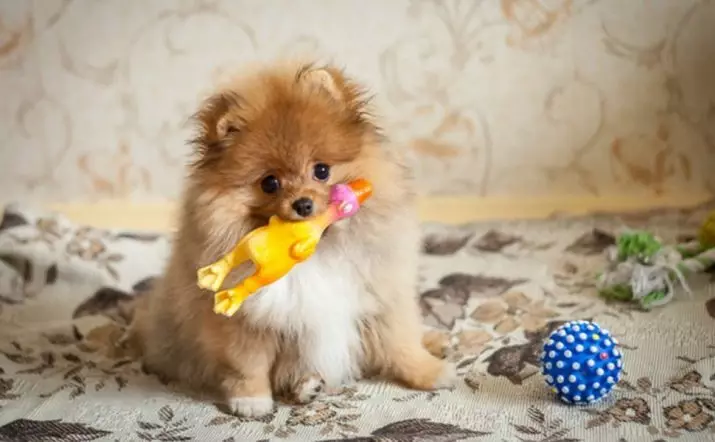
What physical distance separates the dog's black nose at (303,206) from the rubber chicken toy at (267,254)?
0.7 inches

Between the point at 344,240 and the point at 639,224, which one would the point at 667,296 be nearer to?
the point at 639,224

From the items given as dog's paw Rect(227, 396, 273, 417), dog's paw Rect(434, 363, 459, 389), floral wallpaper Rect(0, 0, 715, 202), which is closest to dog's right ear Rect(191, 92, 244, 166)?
dog's paw Rect(227, 396, 273, 417)

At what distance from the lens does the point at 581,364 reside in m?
1.54

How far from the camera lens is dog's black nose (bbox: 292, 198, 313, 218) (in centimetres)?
150

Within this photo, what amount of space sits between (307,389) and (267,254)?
1.10ft

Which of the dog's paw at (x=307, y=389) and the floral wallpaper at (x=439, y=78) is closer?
the dog's paw at (x=307, y=389)

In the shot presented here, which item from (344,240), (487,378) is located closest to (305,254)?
(344,240)

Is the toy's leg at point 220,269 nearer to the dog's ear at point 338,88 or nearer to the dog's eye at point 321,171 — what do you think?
the dog's eye at point 321,171

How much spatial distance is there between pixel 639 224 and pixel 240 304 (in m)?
1.41

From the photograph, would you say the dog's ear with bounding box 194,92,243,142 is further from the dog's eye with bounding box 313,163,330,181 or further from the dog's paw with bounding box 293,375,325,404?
the dog's paw with bounding box 293,375,325,404

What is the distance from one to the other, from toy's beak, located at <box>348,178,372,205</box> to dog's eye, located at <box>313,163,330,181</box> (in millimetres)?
45

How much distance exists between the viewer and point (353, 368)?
1754 mm

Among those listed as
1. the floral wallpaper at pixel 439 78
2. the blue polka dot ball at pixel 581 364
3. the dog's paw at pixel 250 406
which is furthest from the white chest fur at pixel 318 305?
the floral wallpaper at pixel 439 78

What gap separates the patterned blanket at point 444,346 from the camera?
61.5 inches
